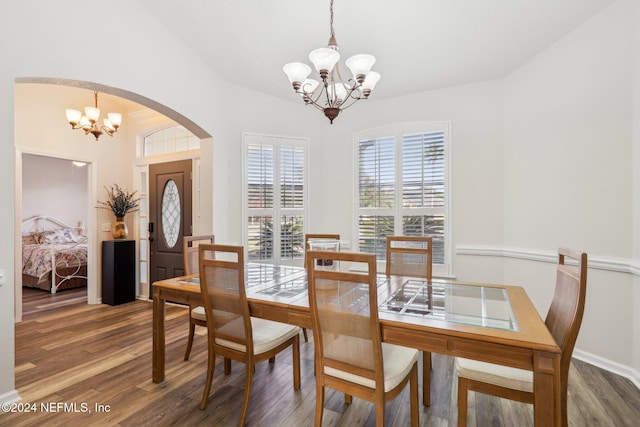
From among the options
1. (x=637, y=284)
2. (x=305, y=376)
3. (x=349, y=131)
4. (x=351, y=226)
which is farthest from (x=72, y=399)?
(x=637, y=284)

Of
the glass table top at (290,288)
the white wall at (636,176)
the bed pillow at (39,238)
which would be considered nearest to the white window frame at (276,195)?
the glass table top at (290,288)

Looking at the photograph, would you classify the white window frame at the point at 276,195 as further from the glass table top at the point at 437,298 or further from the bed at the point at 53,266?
the bed at the point at 53,266

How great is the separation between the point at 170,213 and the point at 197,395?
3.12 metres

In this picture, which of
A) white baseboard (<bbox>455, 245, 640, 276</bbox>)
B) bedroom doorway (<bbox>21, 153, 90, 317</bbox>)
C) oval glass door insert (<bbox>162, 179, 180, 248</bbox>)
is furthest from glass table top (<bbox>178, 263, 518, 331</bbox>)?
bedroom doorway (<bbox>21, 153, 90, 317</bbox>)

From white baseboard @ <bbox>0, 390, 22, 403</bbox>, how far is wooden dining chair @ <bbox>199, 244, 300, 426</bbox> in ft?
4.34

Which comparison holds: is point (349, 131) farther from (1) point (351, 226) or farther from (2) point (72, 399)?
(2) point (72, 399)

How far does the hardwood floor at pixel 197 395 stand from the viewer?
1.94 m

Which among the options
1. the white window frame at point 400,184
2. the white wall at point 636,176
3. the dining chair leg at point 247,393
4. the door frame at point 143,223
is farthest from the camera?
the door frame at point 143,223

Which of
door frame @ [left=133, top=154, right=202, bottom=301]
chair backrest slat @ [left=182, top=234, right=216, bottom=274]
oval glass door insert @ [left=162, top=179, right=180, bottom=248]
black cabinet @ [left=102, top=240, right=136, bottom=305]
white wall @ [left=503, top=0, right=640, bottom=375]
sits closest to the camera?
white wall @ [left=503, top=0, right=640, bottom=375]

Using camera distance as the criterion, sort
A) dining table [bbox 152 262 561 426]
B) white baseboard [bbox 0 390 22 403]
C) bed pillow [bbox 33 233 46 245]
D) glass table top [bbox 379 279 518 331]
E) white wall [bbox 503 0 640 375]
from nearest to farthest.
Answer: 1. dining table [bbox 152 262 561 426]
2. glass table top [bbox 379 279 518 331]
3. white baseboard [bbox 0 390 22 403]
4. white wall [bbox 503 0 640 375]
5. bed pillow [bbox 33 233 46 245]

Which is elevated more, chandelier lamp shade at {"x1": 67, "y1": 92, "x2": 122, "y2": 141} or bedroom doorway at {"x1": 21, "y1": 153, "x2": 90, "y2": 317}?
chandelier lamp shade at {"x1": 67, "y1": 92, "x2": 122, "y2": 141}

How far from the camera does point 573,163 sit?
2.82 metres

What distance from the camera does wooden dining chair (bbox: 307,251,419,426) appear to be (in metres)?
1.46

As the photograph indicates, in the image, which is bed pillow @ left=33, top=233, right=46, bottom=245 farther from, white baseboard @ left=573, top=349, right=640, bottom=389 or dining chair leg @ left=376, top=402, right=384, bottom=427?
white baseboard @ left=573, top=349, right=640, bottom=389
